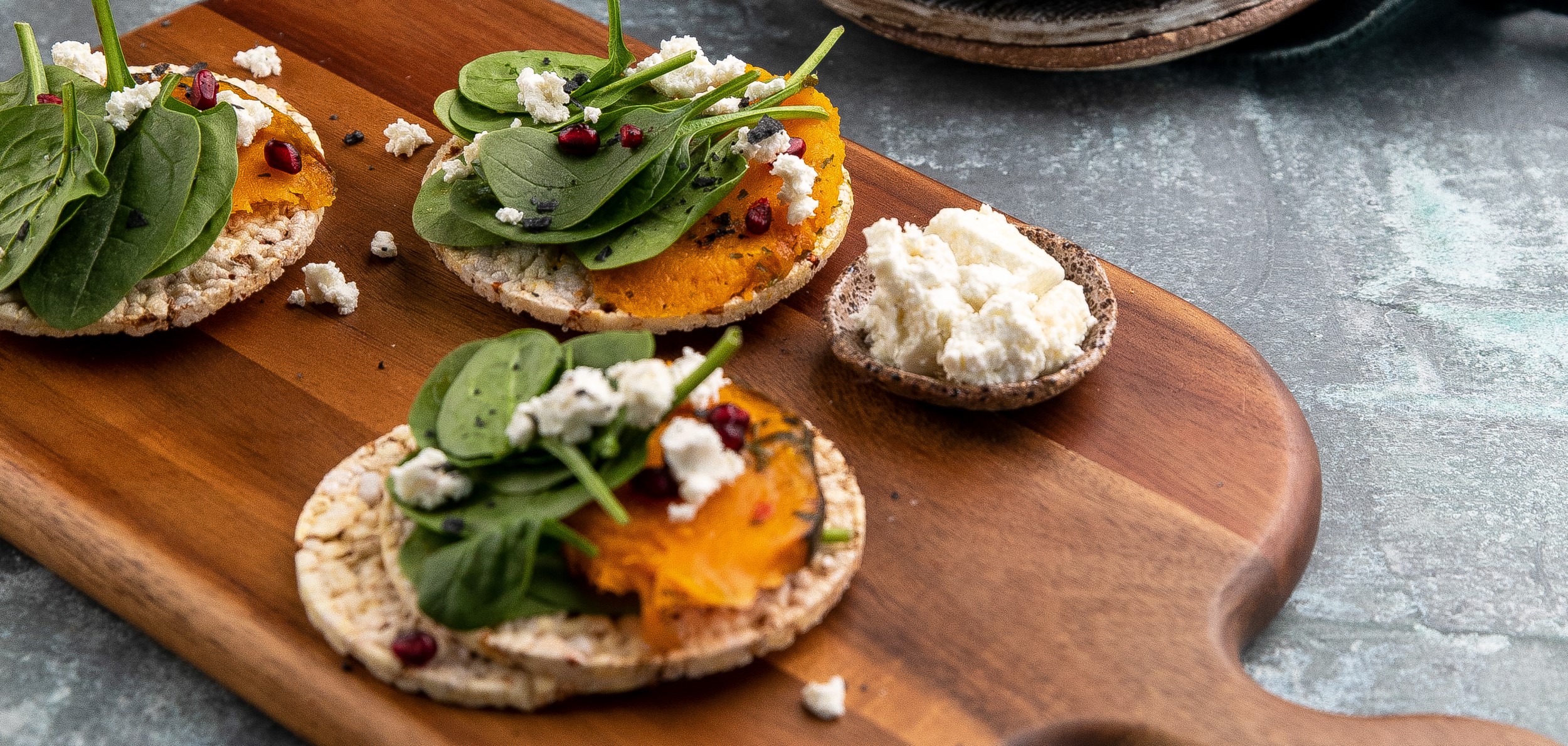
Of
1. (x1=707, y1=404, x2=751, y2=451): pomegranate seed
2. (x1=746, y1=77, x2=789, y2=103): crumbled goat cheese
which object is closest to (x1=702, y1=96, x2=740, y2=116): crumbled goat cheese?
(x1=746, y1=77, x2=789, y2=103): crumbled goat cheese

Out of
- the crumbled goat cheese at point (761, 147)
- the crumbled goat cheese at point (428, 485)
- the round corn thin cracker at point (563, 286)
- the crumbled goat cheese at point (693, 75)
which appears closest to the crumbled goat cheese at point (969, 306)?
the round corn thin cracker at point (563, 286)

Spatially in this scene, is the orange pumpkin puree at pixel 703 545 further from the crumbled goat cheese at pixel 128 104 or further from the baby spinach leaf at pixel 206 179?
the crumbled goat cheese at pixel 128 104

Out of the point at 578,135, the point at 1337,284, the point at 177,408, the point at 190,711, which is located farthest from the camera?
the point at 1337,284

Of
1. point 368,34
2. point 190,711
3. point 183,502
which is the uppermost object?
point 368,34

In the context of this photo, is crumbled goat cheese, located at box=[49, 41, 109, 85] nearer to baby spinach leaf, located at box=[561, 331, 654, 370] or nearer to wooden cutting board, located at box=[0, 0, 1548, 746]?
wooden cutting board, located at box=[0, 0, 1548, 746]

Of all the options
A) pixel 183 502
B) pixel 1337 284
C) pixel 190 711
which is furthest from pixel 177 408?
pixel 1337 284

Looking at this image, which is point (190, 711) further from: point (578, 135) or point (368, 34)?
point (368, 34)
